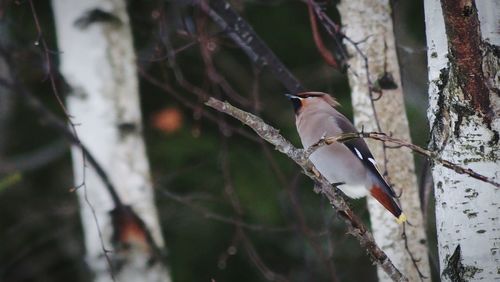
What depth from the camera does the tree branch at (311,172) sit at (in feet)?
9.20

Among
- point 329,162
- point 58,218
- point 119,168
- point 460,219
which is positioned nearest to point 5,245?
point 58,218

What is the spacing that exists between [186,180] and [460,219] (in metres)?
3.82

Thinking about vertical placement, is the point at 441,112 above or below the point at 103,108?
above

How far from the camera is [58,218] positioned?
7004mm

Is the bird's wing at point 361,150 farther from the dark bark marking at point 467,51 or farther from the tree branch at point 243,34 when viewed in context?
the dark bark marking at point 467,51

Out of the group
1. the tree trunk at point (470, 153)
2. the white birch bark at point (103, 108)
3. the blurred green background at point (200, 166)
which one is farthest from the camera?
the blurred green background at point (200, 166)

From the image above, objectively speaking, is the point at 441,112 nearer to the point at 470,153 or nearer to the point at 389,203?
the point at 470,153

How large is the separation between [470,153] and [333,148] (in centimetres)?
166

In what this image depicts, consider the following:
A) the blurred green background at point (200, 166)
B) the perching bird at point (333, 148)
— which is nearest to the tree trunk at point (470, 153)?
the perching bird at point (333, 148)

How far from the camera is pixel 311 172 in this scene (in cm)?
294

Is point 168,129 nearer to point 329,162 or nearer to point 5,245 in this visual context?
point 5,245

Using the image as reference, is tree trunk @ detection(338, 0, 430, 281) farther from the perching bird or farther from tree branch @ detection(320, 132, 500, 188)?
tree branch @ detection(320, 132, 500, 188)

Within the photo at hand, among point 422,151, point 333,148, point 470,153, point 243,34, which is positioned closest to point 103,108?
point 243,34

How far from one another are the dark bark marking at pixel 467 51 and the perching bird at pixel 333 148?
4.10 feet
